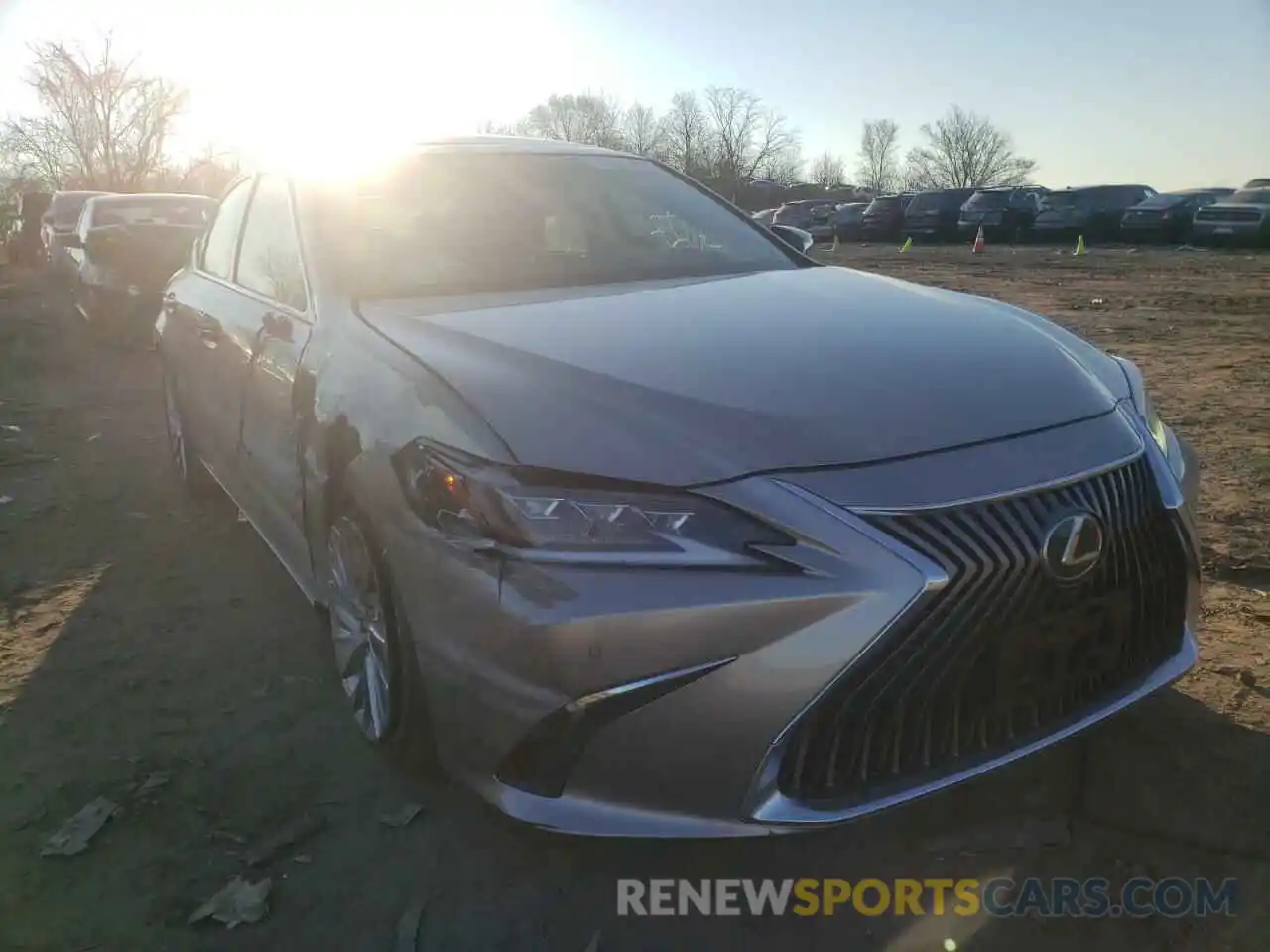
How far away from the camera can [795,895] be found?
2.31 m

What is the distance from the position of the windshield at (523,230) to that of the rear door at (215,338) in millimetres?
642

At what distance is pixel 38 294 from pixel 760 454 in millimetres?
20220

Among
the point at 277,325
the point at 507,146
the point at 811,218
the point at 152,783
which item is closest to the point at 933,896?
the point at 152,783

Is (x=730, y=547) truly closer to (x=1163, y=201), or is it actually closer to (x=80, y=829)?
(x=80, y=829)

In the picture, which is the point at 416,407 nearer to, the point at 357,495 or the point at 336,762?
the point at 357,495

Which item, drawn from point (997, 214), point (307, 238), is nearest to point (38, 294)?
point (307, 238)

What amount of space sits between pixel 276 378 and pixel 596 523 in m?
1.63

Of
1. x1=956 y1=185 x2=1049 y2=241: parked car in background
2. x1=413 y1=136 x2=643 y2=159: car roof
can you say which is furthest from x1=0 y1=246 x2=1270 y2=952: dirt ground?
x1=956 y1=185 x2=1049 y2=241: parked car in background

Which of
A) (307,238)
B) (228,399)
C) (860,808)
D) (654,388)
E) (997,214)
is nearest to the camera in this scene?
(860,808)

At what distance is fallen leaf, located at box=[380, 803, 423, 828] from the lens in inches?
104

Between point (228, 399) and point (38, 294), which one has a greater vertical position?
point (228, 399)

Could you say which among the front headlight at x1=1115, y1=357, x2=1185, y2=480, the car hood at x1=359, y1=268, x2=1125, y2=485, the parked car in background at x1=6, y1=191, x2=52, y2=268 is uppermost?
the car hood at x1=359, y1=268, x2=1125, y2=485

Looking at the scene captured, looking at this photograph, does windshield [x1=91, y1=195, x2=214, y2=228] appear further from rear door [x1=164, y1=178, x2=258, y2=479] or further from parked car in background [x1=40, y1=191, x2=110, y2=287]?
rear door [x1=164, y1=178, x2=258, y2=479]

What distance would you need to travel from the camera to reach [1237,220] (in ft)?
75.4
